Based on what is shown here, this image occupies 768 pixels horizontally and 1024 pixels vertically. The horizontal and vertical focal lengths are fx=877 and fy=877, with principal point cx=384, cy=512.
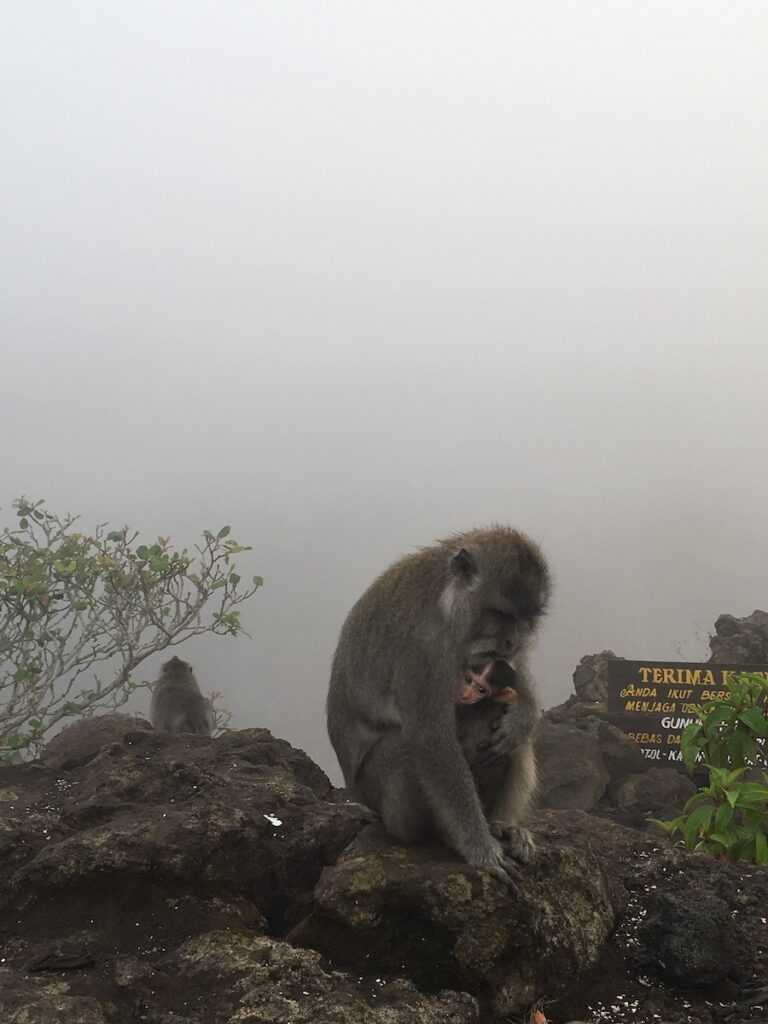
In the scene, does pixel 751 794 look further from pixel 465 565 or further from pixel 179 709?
pixel 179 709

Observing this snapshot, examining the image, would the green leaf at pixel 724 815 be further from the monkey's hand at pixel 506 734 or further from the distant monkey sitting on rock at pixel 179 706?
the distant monkey sitting on rock at pixel 179 706

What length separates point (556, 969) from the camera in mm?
3814

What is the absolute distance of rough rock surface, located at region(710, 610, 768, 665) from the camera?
1015 centimetres

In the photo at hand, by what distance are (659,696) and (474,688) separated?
499cm

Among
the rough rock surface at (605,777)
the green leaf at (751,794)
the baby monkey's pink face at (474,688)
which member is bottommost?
the rough rock surface at (605,777)

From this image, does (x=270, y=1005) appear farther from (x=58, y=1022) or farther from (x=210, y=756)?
(x=210, y=756)

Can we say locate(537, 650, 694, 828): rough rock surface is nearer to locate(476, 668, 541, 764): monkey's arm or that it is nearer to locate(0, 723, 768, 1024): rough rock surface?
locate(0, 723, 768, 1024): rough rock surface

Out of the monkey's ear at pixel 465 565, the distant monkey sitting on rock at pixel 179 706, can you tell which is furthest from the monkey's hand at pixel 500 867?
the distant monkey sitting on rock at pixel 179 706

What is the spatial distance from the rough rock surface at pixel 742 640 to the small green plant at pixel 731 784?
15.1ft

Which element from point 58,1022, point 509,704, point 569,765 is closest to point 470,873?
point 509,704

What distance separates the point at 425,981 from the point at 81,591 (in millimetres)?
7513

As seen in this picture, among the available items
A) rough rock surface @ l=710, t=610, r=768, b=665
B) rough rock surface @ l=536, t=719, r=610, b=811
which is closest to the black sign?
rough rock surface @ l=536, t=719, r=610, b=811

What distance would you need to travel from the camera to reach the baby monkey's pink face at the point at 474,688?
423cm

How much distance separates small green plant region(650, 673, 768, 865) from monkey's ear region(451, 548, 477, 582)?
6.76 feet
